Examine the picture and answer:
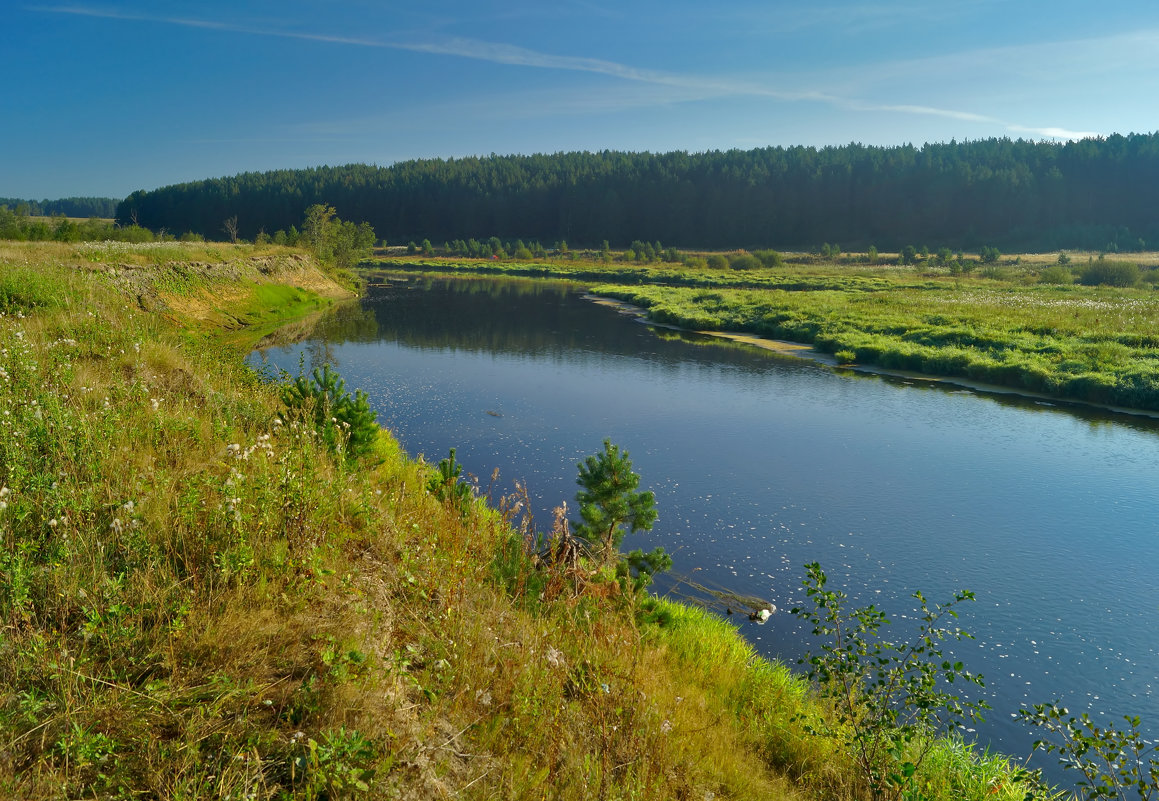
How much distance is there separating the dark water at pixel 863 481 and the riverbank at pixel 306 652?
9.53ft

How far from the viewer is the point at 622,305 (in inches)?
1969

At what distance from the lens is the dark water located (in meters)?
8.40

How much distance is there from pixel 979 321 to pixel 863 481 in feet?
71.4

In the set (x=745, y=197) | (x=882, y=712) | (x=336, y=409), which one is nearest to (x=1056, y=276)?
(x=882, y=712)

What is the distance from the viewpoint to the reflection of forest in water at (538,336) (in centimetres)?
2366

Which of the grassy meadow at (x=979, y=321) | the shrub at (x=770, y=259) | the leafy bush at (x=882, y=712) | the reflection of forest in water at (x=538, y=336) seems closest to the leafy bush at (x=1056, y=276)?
the grassy meadow at (x=979, y=321)

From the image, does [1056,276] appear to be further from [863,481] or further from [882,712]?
[882,712]

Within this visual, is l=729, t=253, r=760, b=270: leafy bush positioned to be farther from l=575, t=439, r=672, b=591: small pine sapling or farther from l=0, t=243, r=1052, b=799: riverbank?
l=0, t=243, r=1052, b=799: riverbank

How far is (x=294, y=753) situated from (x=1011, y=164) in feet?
470

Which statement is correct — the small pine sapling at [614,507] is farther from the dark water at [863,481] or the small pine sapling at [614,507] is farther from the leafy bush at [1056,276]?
the leafy bush at [1056,276]

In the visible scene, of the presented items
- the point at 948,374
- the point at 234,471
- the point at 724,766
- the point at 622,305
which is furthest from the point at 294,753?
the point at 622,305

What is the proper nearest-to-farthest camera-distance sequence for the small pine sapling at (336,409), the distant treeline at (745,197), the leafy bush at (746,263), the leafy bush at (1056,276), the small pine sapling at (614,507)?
1. the small pine sapling at (614,507)
2. the small pine sapling at (336,409)
3. the leafy bush at (1056,276)
4. the leafy bush at (746,263)
5. the distant treeline at (745,197)

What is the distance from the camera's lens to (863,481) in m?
13.7

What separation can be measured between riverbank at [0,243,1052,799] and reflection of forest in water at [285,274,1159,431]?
59.4 ft
